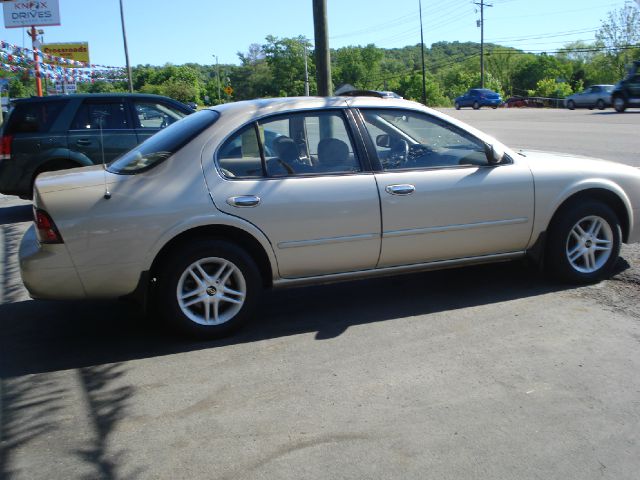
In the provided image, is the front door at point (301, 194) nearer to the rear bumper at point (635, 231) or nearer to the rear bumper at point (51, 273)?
the rear bumper at point (51, 273)

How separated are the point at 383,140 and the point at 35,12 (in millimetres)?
44184

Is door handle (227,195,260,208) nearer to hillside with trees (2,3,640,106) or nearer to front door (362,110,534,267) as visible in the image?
front door (362,110,534,267)

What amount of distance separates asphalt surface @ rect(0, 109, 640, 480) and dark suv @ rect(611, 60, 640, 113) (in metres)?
28.8

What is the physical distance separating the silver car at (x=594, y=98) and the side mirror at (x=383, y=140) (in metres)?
36.2

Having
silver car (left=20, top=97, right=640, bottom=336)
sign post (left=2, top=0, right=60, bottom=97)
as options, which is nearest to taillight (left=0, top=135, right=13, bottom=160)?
silver car (left=20, top=97, right=640, bottom=336)

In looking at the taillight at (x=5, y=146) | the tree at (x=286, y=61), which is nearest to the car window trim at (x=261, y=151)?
the taillight at (x=5, y=146)

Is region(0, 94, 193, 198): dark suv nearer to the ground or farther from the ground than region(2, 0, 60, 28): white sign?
nearer to the ground

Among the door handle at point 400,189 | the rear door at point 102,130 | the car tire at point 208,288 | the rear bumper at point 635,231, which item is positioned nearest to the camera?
the car tire at point 208,288

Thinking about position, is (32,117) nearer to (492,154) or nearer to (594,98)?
(492,154)

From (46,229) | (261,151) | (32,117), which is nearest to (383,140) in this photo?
(261,151)

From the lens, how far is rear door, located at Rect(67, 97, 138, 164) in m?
9.29

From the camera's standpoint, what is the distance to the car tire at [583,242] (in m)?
5.35

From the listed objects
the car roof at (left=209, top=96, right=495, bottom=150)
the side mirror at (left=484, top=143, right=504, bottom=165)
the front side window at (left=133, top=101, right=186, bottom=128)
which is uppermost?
the front side window at (left=133, top=101, right=186, bottom=128)

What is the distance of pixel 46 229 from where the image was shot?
4332mm
